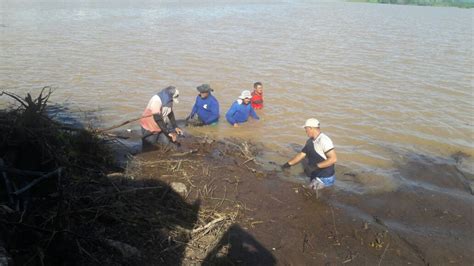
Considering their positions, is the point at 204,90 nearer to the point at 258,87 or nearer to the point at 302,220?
the point at 258,87

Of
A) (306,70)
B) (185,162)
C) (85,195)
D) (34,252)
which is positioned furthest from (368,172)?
(306,70)

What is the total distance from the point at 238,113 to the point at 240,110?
Answer: 0.31 ft

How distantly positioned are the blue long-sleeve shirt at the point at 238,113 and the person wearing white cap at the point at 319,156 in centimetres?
323

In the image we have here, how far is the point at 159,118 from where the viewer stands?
272 inches

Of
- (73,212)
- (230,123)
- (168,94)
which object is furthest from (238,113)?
(73,212)

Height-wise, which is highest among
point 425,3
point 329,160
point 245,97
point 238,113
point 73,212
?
point 425,3

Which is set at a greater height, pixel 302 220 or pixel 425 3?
pixel 425 3

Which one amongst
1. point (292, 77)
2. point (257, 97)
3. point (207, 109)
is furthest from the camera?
point (292, 77)

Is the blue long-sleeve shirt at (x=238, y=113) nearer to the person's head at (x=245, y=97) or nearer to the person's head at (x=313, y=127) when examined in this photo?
the person's head at (x=245, y=97)

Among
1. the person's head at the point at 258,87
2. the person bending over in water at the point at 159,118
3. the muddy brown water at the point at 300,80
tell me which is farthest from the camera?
the person's head at the point at 258,87

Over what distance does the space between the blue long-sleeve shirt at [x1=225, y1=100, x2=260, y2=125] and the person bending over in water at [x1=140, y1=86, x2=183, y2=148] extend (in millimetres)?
2036

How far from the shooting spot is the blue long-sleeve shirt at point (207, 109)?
8867 millimetres

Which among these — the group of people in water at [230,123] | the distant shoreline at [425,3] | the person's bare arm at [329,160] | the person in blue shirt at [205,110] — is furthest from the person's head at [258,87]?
the distant shoreline at [425,3]

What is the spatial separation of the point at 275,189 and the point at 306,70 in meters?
9.56
